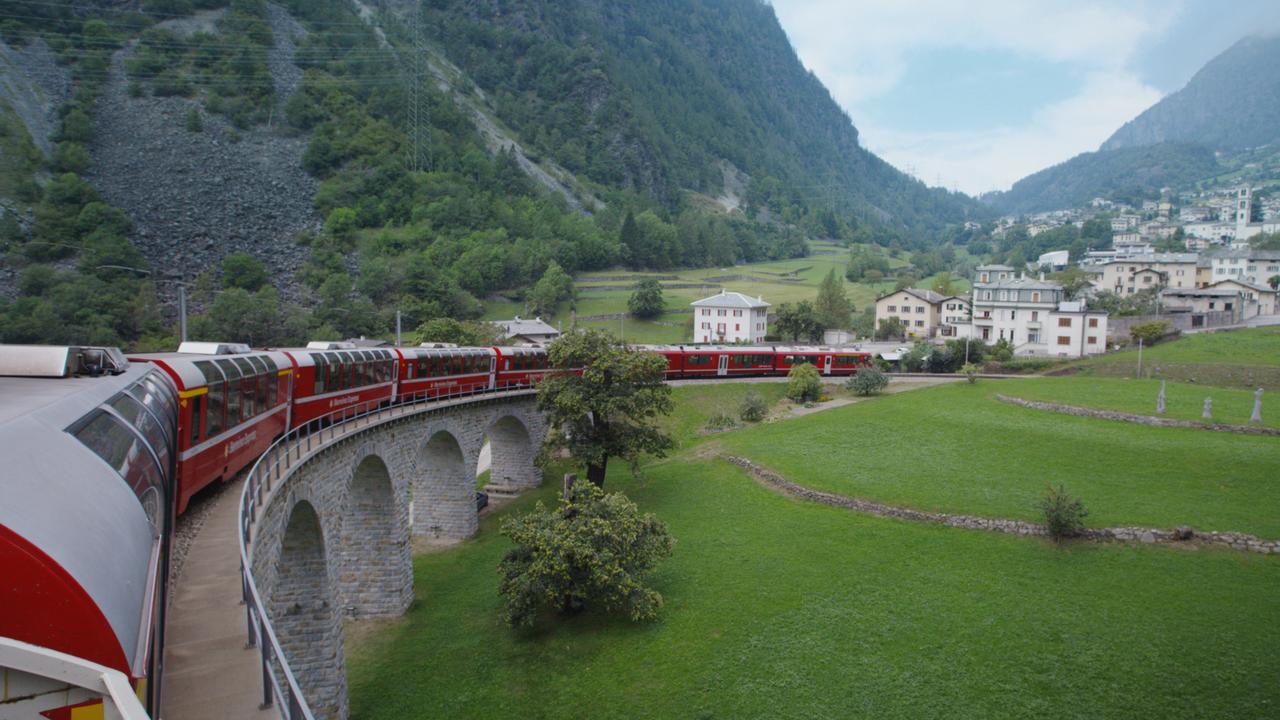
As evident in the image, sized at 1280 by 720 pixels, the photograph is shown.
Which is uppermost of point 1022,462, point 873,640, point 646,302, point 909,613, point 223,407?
point 646,302

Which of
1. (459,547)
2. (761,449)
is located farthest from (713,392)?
(459,547)

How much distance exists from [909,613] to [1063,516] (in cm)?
648

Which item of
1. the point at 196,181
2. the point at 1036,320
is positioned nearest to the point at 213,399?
the point at 1036,320

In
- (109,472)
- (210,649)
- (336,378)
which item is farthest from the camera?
(336,378)

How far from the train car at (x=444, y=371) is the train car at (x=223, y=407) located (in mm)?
7345

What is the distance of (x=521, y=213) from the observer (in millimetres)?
99750

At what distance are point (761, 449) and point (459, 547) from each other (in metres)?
14.0

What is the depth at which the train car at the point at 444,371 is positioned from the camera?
83.1 ft

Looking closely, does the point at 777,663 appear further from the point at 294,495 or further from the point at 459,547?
the point at 459,547

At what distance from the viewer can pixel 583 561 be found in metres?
20.8

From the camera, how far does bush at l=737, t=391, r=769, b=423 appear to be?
40906mm

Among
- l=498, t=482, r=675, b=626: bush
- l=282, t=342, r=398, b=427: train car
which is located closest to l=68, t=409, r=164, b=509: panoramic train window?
l=282, t=342, r=398, b=427: train car

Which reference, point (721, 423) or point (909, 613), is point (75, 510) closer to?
point (909, 613)

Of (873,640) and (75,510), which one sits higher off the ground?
(75,510)
